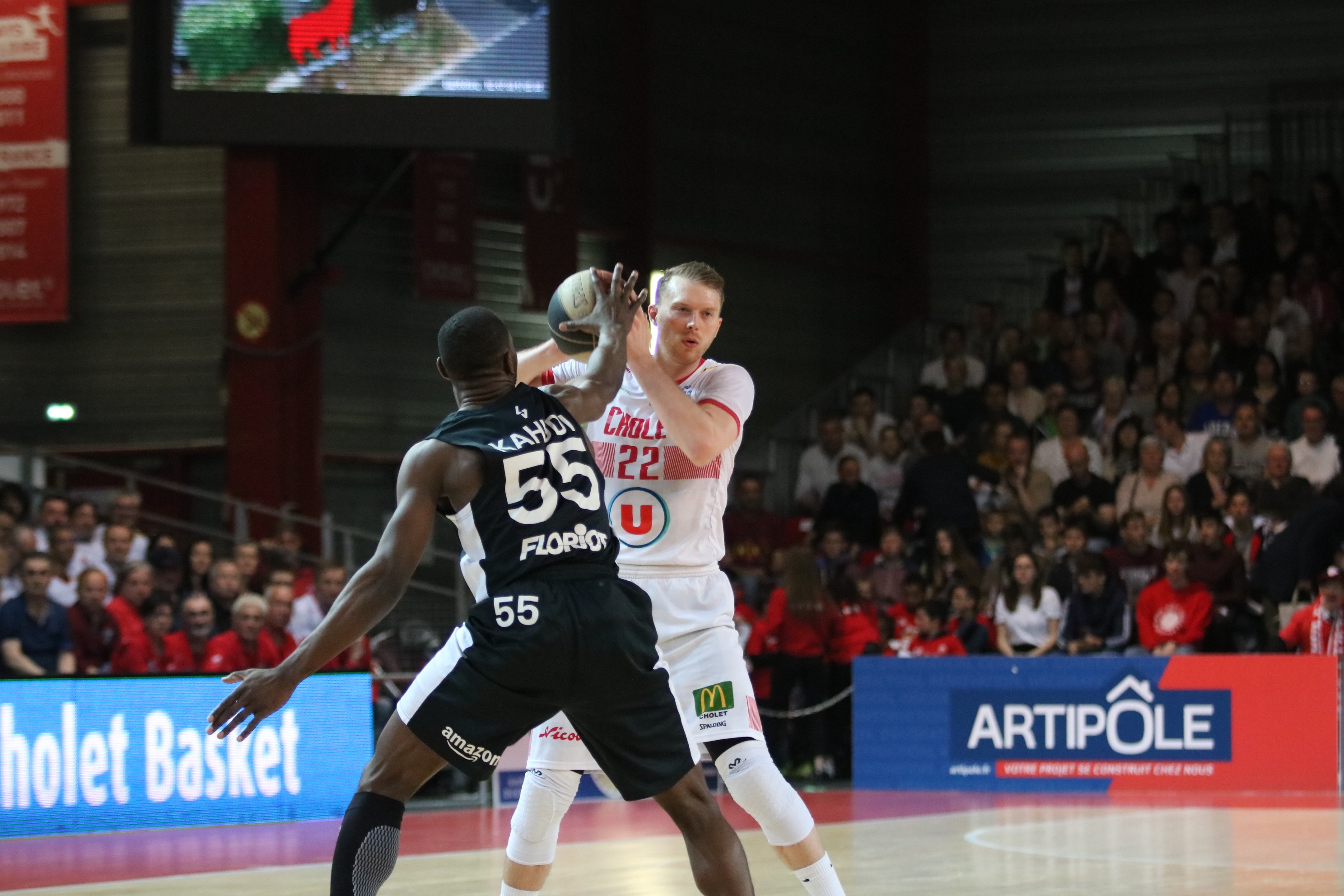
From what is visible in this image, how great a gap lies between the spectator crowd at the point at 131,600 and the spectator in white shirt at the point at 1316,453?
25.8ft

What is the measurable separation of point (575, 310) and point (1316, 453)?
11.2 metres

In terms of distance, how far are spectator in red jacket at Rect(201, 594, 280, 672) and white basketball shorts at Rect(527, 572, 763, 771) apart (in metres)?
6.94

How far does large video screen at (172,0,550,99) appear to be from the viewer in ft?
49.3

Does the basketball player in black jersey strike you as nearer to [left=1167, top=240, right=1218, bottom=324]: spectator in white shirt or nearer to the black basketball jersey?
the black basketball jersey

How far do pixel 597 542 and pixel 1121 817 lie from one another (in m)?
7.15

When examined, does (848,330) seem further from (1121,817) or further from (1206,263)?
(1121,817)

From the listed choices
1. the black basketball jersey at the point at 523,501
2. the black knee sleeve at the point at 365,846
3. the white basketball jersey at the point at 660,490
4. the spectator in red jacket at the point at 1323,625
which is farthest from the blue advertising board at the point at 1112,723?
the black knee sleeve at the point at 365,846

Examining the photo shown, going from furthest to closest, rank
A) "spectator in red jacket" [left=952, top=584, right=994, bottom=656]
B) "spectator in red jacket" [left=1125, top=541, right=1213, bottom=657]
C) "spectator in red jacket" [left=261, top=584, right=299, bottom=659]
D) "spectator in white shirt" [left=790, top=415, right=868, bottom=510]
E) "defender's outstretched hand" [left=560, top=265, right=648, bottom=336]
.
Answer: "spectator in white shirt" [left=790, top=415, right=868, bottom=510] → "spectator in red jacket" [left=952, top=584, right=994, bottom=656] → "spectator in red jacket" [left=1125, top=541, right=1213, bottom=657] → "spectator in red jacket" [left=261, top=584, right=299, bottom=659] → "defender's outstretched hand" [left=560, top=265, right=648, bottom=336]

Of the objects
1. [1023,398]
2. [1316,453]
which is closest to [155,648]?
[1023,398]

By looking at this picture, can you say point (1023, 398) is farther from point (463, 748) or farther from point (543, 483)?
point (463, 748)

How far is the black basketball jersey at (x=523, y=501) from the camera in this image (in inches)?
198

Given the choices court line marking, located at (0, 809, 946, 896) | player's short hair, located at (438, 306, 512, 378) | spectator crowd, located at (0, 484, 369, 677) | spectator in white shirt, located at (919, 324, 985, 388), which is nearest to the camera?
player's short hair, located at (438, 306, 512, 378)

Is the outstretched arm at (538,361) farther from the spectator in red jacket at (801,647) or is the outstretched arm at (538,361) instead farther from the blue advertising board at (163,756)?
the spectator in red jacket at (801,647)

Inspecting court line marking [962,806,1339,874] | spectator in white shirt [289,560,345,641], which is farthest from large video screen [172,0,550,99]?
court line marking [962,806,1339,874]
